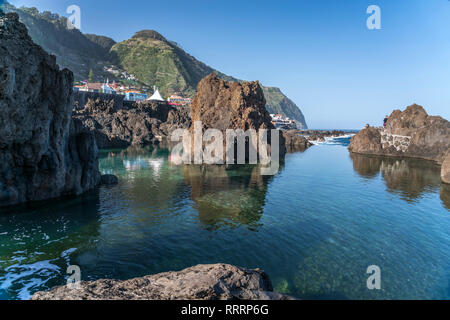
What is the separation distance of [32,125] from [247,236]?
69.4 feet

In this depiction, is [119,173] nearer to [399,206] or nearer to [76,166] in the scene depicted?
[76,166]

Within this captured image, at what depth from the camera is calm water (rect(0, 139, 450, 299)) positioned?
551 inches

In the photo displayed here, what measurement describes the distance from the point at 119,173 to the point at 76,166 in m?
14.0

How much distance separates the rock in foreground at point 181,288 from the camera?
24.2 ft

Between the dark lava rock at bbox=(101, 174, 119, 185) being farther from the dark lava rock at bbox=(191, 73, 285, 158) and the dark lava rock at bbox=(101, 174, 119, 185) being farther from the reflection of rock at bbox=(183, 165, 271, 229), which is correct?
the dark lava rock at bbox=(191, 73, 285, 158)

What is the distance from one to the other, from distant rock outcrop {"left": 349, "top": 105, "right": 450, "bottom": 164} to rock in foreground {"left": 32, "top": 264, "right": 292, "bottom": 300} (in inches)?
2938

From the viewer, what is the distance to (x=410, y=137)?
254ft

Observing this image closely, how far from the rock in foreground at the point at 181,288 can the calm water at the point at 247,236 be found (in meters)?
5.54

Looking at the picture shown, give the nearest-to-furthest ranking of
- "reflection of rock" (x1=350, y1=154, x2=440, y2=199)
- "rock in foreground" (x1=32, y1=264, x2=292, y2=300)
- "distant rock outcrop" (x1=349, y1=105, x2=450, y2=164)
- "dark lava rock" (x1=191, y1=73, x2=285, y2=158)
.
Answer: "rock in foreground" (x1=32, y1=264, x2=292, y2=300)
"reflection of rock" (x1=350, y1=154, x2=440, y2=199)
"dark lava rock" (x1=191, y1=73, x2=285, y2=158)
"distant rock outcrop" (x1=349, y1=105, x2=450, y2=164)

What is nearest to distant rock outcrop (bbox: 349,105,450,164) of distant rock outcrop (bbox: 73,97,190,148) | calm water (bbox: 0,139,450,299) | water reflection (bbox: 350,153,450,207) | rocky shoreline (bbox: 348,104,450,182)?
rocky shoreline (bbox: 348,104,450,182)

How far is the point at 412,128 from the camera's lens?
79875mm

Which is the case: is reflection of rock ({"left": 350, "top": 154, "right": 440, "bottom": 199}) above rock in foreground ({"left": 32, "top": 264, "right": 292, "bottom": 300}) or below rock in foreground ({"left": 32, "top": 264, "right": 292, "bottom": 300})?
below

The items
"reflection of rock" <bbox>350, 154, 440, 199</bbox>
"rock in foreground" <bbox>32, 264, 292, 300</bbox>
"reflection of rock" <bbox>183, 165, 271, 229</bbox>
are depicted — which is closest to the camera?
"rock in foreground" <bbox>32, 264, 292, 300</bbox>

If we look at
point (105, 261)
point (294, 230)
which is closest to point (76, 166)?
point (105, 261)
